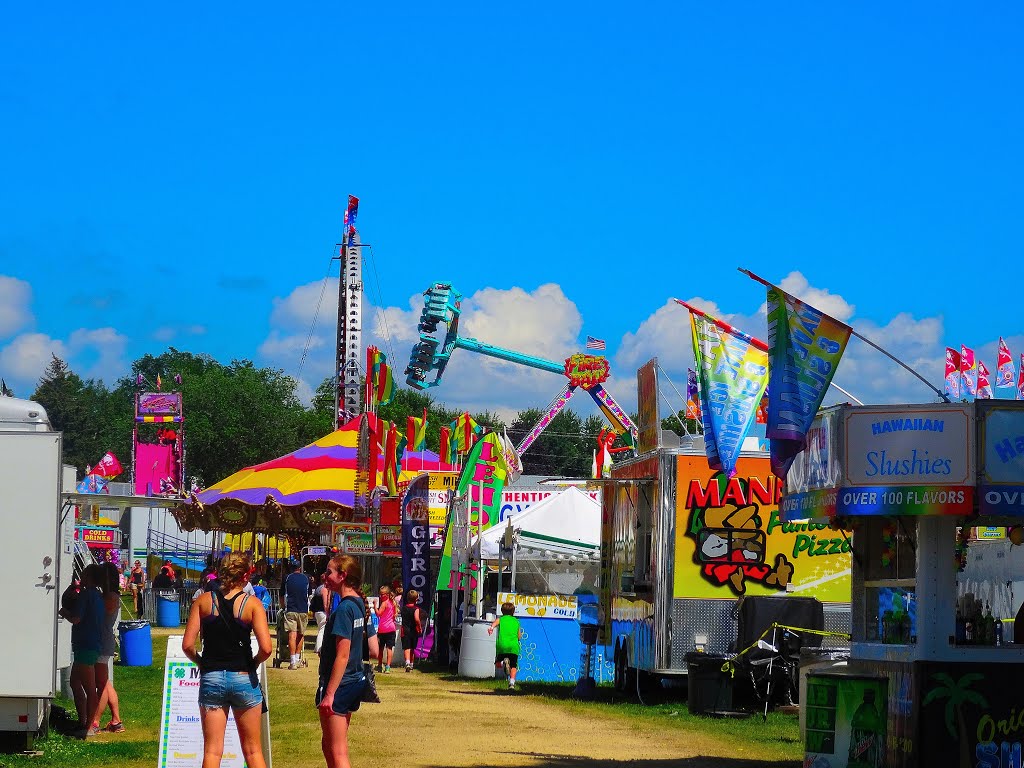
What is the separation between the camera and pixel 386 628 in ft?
77.0

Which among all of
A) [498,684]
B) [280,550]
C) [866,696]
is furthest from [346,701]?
[280,550]

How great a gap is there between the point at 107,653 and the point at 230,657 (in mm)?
5277

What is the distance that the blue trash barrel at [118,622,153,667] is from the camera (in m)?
22.2

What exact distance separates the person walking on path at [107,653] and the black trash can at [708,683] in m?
5.93

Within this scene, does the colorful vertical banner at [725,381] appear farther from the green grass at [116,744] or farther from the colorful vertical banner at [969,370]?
the colorful vertical banner at [969,370]

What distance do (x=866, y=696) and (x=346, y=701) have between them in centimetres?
373

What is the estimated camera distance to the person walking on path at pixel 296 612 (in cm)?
2400

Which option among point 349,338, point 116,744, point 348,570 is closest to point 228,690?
point 348,570

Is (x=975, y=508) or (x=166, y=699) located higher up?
(x=975, y=508)

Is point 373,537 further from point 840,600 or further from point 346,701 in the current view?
point 346,701

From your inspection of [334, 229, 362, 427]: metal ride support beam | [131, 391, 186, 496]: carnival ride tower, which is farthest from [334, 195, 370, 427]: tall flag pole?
[131, 391, 186, 496]: carnival ride tower

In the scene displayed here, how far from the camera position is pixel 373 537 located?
106 ft

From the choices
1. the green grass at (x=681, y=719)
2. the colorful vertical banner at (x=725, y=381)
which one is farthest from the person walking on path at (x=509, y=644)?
the colorful vertical banner at (x=725, y=381)

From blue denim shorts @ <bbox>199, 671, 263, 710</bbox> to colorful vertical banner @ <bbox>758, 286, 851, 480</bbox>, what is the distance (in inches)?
157
